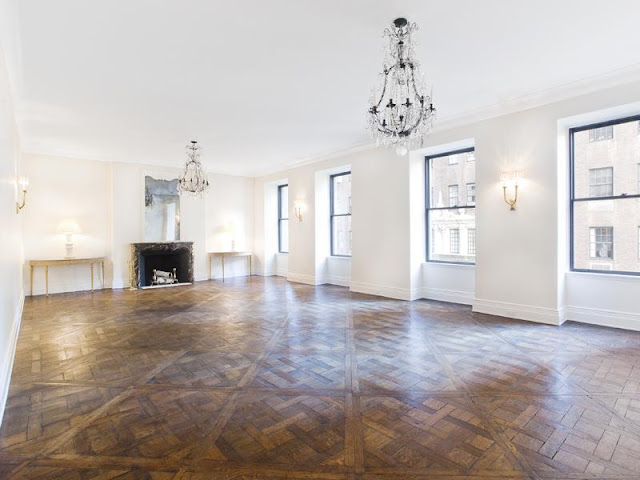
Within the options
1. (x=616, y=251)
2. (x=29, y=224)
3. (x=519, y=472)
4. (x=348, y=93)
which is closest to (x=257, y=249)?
(x=29, y=224)

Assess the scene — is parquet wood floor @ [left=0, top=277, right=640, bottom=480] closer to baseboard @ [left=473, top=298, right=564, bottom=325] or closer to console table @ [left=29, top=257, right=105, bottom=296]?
baseboard @ [left=473, top=298, right=564, bottom=325]

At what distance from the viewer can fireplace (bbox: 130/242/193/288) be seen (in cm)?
809

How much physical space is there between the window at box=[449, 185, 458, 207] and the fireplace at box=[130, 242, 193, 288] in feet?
20.0

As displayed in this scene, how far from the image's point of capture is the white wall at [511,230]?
4.47m

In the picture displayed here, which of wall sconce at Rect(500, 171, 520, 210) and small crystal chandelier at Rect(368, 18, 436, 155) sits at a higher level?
small crystal chandelier at Rect(368, 18, 436, 155)

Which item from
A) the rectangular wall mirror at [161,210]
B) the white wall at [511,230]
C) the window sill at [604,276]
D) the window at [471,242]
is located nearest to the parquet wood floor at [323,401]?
the white wall at [511,230]

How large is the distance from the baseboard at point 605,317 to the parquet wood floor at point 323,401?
0.64ft

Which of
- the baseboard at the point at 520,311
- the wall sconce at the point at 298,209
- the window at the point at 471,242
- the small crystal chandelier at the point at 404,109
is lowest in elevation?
the baseboard at the point at 520,311

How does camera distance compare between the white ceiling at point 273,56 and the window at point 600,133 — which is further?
the window at point 600,133

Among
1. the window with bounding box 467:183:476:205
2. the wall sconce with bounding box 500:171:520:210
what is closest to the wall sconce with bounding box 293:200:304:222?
the window with bounding box 467:183:476:205

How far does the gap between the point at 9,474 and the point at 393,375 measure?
244 cm

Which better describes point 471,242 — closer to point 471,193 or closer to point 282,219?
point 471,193

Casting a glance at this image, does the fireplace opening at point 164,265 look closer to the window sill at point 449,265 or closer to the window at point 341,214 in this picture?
the window at point 341,214

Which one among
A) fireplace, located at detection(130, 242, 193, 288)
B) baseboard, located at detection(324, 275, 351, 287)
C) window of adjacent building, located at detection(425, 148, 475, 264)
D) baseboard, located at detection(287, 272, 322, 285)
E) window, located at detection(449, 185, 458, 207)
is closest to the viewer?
window of adjacent building, located at detection(425, 148, 475, 264)
